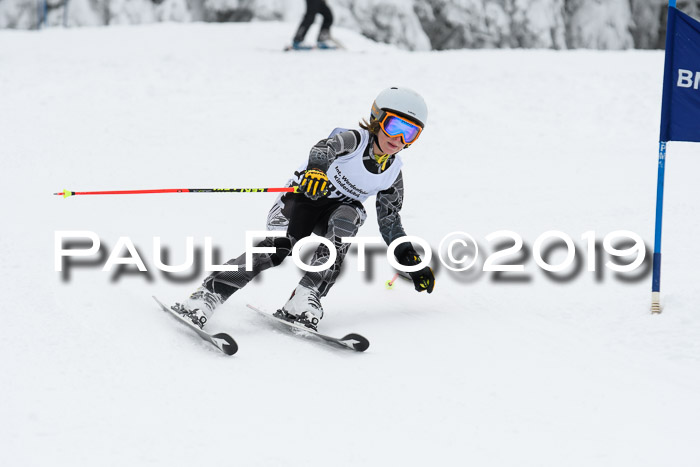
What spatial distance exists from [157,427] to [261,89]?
26.7 ft

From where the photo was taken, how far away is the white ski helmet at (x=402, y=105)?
13.1ft

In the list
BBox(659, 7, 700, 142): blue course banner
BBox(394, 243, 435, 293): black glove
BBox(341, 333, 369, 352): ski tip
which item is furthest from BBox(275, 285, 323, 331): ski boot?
BBox(659, 7, 700, 142): blue course banner

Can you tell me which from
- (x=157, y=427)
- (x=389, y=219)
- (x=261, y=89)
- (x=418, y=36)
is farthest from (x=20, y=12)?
(x=157, y=427)

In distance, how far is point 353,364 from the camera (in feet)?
11.7

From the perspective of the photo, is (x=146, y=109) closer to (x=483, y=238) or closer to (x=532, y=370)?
(x=483, y=238)

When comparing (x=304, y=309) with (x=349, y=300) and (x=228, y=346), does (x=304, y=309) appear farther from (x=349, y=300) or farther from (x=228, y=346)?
(x=349, y=300)

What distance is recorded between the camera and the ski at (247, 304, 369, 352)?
3673 mm

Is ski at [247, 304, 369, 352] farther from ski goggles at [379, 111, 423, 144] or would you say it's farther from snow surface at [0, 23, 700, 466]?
ski goggles at [379, 111, 423, 144]

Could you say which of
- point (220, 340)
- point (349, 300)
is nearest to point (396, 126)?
point (349, 300)

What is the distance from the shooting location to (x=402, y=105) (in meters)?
4.00

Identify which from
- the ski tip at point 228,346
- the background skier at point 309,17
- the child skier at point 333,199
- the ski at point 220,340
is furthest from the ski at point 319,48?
the ski tip at point 228,346

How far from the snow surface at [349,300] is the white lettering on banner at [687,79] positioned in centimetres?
113

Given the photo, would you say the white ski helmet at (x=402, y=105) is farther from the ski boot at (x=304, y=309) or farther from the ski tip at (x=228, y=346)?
the ski tip at (x=228, y=346)

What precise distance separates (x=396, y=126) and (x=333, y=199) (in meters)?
0.51
